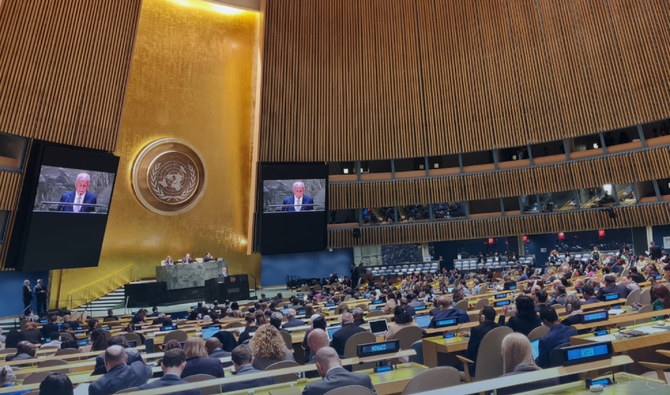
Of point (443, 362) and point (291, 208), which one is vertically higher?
point (291, 208)

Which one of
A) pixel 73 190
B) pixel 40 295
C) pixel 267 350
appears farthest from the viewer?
pixel 40 295

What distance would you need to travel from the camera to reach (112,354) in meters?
4.27

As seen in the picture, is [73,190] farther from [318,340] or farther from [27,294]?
[318,340]

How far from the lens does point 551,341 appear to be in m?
4.69

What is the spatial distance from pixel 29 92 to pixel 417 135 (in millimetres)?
15162

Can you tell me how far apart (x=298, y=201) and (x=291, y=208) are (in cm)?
44

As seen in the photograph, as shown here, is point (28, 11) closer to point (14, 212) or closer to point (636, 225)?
point (14, 212)

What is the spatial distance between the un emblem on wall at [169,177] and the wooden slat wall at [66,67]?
315 cm

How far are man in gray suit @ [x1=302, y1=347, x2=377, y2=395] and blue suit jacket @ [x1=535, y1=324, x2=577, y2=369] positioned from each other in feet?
6.91

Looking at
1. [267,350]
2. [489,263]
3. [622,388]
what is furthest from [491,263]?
[622,388]

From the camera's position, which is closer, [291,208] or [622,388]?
[622,388]

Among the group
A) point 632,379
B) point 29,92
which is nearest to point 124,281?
point 29,92

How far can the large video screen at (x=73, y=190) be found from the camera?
15.1 meters

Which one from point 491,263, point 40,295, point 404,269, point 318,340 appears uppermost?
point 491,263
